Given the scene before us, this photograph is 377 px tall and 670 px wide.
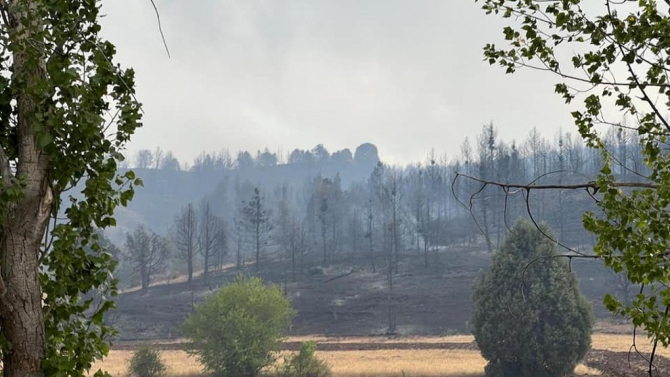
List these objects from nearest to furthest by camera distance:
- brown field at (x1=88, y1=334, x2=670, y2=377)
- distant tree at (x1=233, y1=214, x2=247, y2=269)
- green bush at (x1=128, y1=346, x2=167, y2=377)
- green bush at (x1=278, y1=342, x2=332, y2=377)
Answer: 1. green bush at (x1=278, y1=342, x2=332, y2=377)
2. green bush at (x1=128, y1=346, x2=167, y2=377)
3. brown field at (x1=88, y1=334, x2=670, y2=377)
4. distant tree at (x1=233, y1=214, x2=247, y2=269)

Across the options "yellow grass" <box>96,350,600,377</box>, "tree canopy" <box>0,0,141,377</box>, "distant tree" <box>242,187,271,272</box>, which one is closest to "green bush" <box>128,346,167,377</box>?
"yellow grass" <box>96,350,600,377</box>

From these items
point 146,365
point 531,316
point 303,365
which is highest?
point 531,316

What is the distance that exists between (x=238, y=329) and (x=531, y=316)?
10.0 metres

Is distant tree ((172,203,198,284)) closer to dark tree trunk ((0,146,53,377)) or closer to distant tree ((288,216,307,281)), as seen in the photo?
distant tree ((288,216,307,281))

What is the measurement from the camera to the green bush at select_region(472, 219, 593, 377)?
66.5 ft

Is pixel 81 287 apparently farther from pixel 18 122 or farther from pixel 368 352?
pixel 368 352

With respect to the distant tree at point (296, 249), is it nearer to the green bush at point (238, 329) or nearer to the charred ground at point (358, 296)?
Result: the charred ground at point (358, 296)

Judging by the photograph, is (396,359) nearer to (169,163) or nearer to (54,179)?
(54,179)

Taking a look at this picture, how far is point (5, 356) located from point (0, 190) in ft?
2.70

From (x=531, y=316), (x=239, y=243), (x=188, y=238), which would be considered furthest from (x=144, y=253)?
(x=531, y=316)

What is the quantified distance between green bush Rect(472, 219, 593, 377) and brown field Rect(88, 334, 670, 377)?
2620 millimetres

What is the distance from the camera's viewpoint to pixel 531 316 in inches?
803

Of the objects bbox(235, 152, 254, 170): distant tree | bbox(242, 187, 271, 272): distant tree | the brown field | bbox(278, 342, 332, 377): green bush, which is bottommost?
the brown field

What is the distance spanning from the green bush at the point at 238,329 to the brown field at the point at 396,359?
3844 millimetres
